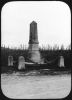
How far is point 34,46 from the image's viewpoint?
1.96 m

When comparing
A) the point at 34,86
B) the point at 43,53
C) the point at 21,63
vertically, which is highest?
the point at 43,53

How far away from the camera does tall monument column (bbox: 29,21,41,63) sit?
194cm

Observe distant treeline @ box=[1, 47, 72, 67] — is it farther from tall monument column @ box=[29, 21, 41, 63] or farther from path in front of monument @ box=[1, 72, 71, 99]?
path in front of monument @ box=[1, 72, 71, 99]

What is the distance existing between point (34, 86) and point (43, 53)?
381 millimetres

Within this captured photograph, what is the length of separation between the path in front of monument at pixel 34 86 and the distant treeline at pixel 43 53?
162mm

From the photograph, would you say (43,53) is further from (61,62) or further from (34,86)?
(34,86)

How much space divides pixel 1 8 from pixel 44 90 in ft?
3.28

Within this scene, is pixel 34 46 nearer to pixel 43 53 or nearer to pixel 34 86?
pixel 43 53

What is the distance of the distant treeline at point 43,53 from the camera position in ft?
6.21

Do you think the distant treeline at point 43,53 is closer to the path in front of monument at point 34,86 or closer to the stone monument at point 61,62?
the stone monument at point 61,62

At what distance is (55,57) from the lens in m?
2.01

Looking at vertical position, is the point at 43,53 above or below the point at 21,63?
above

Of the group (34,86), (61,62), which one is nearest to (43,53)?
(61,62)

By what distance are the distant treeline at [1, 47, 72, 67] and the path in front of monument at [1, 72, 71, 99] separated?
0.16 meters
